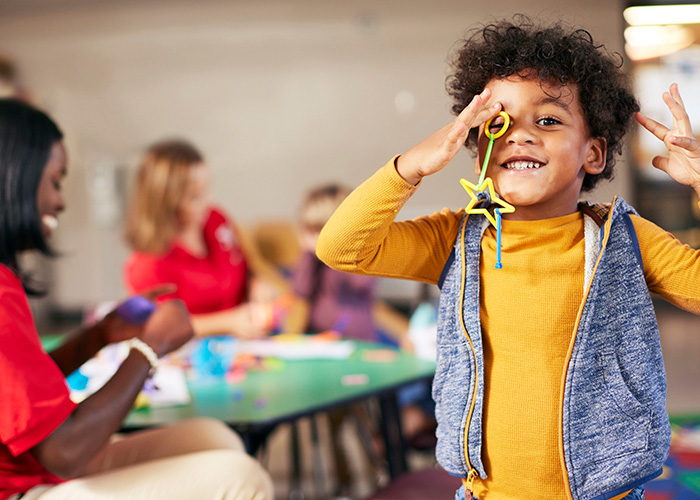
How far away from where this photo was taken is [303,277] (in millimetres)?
3547

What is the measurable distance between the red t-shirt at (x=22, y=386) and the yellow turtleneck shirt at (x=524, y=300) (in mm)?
598

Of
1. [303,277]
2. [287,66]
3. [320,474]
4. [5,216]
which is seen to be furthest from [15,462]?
[287,66]

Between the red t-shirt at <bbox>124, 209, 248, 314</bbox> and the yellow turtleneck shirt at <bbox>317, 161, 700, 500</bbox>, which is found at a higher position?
the yellow turtleneck shirt at <bbox>317, 161, 700, 500</bbox>

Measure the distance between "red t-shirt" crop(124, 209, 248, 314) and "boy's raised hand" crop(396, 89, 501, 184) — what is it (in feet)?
6.87

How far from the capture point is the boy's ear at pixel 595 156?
108cm

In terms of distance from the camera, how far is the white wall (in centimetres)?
556

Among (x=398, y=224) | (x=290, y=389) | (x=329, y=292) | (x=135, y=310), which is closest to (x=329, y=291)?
(x=329, y=292)

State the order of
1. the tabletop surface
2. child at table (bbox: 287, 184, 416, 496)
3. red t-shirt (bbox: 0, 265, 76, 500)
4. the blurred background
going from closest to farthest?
red t-shirt (bbox: 0, 265, 76, 500), the tabletop surface, child at table (bbox: 287, 184, 416, 496), the blurred background

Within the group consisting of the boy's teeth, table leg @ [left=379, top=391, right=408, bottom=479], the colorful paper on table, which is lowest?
table leg @ [left=379, top=391, right=408, bottom=479]

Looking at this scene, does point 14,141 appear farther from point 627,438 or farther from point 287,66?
point 287,66

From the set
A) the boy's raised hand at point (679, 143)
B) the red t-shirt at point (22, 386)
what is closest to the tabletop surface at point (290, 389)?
the red t-shirt at point (22, 386)

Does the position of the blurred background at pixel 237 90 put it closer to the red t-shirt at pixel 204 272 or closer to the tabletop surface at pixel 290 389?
the red t-shirt at pixel 204 272

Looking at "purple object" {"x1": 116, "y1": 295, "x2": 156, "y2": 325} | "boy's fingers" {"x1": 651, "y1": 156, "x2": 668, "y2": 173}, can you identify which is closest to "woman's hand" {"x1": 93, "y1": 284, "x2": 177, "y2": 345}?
"purple object" {"x1": 116, "y1": 295, "x2": 156, "y2": 325}

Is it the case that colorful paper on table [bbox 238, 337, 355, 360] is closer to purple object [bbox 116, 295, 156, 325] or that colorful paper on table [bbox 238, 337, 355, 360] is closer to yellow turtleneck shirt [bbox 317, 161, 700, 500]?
purple object [bbox 116, 295, 156, 325]
